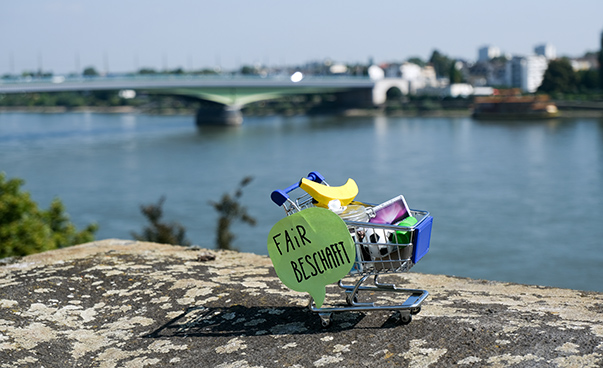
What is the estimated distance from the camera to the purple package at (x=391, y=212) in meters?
3.32

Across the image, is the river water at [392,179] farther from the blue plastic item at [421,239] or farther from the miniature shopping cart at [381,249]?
the miniature shopping cart at [381,249]

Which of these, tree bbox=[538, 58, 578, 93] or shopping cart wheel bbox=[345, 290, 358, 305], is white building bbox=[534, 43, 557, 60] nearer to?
tree bbox=[538, 58, 578, 93]

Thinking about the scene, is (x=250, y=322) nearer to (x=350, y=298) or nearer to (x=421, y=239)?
(x=350, y=298)

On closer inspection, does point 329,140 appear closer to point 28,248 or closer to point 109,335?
point 28,248

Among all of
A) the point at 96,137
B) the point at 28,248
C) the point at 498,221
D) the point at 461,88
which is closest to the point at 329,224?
the point at 28,248

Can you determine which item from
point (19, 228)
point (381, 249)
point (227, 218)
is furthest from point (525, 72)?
point (381, 249)

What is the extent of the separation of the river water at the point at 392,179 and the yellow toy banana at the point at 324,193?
10.7m

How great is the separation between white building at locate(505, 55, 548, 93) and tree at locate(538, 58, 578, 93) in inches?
1157

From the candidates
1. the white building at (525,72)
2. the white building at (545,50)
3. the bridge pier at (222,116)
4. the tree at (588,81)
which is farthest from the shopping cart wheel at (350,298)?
the white building at (545,50)

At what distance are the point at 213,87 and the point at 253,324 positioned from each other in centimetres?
4252

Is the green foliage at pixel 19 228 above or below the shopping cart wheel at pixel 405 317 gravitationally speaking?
below

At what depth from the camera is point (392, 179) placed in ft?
77.0

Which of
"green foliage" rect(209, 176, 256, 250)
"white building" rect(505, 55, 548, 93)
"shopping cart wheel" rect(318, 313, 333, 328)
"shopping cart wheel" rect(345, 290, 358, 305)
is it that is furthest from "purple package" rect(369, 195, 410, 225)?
"white building" rect(505, 55, 548, 93)

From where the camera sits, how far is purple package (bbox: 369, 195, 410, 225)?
3322 mm
